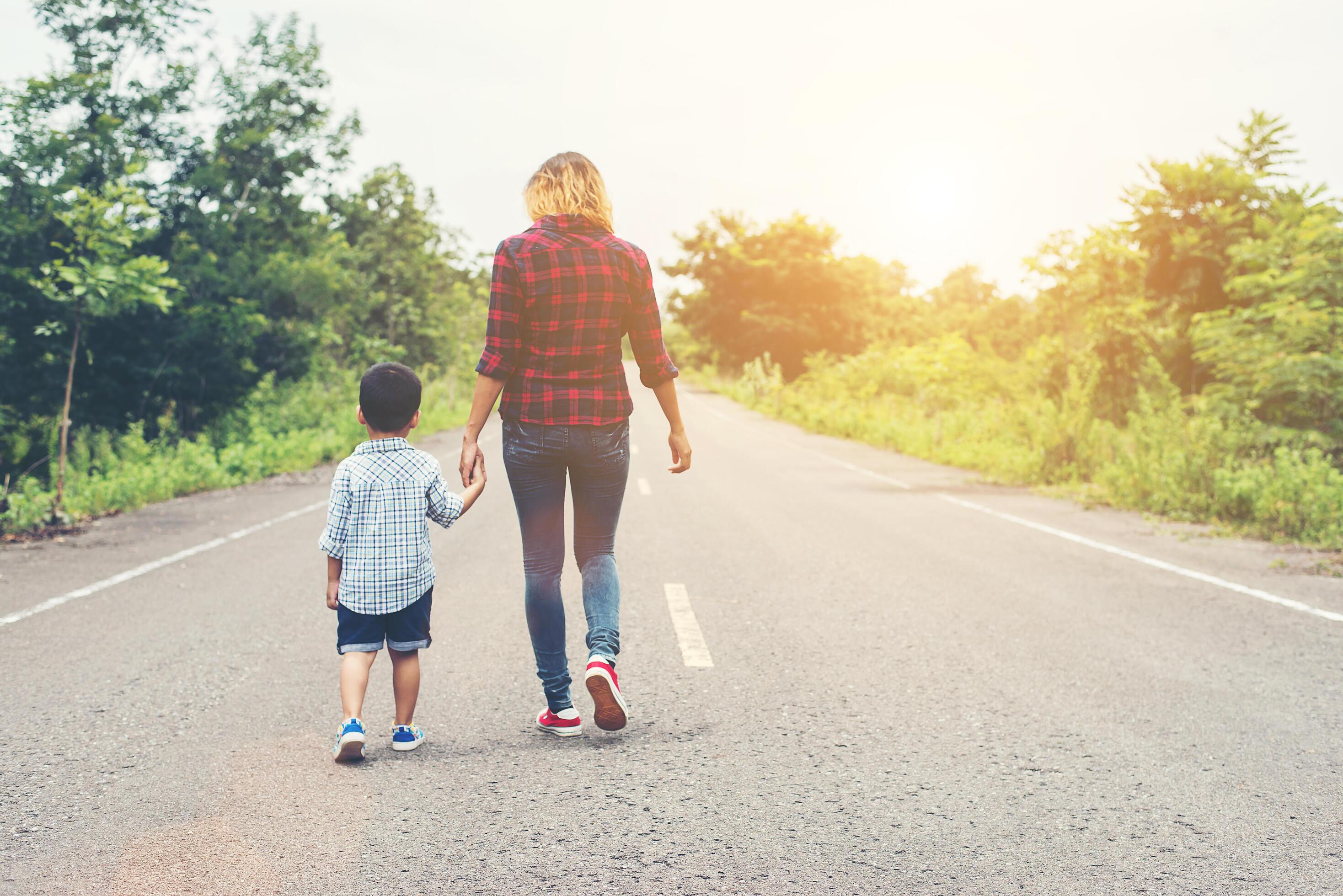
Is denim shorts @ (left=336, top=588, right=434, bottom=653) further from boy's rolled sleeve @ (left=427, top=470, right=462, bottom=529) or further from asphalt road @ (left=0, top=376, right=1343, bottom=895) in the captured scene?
asphalt road @ (left=0, top=376, right=1343, bottom=895)

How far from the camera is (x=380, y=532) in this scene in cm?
340

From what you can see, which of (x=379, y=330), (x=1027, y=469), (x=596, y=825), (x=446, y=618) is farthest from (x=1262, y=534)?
(x=379, y=330)

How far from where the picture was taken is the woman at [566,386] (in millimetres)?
3432

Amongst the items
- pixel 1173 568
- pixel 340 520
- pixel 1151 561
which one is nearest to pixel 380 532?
pixel 340 520

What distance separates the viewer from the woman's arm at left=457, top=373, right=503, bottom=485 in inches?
130

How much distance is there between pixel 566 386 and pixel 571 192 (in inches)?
27.6

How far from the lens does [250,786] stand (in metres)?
3.21

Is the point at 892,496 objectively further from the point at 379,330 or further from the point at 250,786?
the point at 379,330

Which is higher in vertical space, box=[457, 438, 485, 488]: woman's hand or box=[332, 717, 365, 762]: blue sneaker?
box=[457, 438, 485, 488]: woman's hand

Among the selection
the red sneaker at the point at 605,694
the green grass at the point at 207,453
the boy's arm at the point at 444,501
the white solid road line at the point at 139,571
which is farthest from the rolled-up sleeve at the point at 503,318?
the green grass at the point at 207,453

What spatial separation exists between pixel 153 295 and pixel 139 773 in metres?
8.00

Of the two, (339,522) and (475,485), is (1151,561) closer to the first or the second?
(475,485)

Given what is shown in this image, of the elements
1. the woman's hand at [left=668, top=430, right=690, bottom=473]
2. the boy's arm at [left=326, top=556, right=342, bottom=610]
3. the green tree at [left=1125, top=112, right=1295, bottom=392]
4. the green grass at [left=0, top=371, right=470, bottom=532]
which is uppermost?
the green tree at [left=1125, top=112, right=1295, bottom=392]

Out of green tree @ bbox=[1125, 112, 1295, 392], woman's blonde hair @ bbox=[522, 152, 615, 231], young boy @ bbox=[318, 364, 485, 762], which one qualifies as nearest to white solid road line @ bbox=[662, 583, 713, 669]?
young boy @ bbox=[318, 364, 485, 762]
